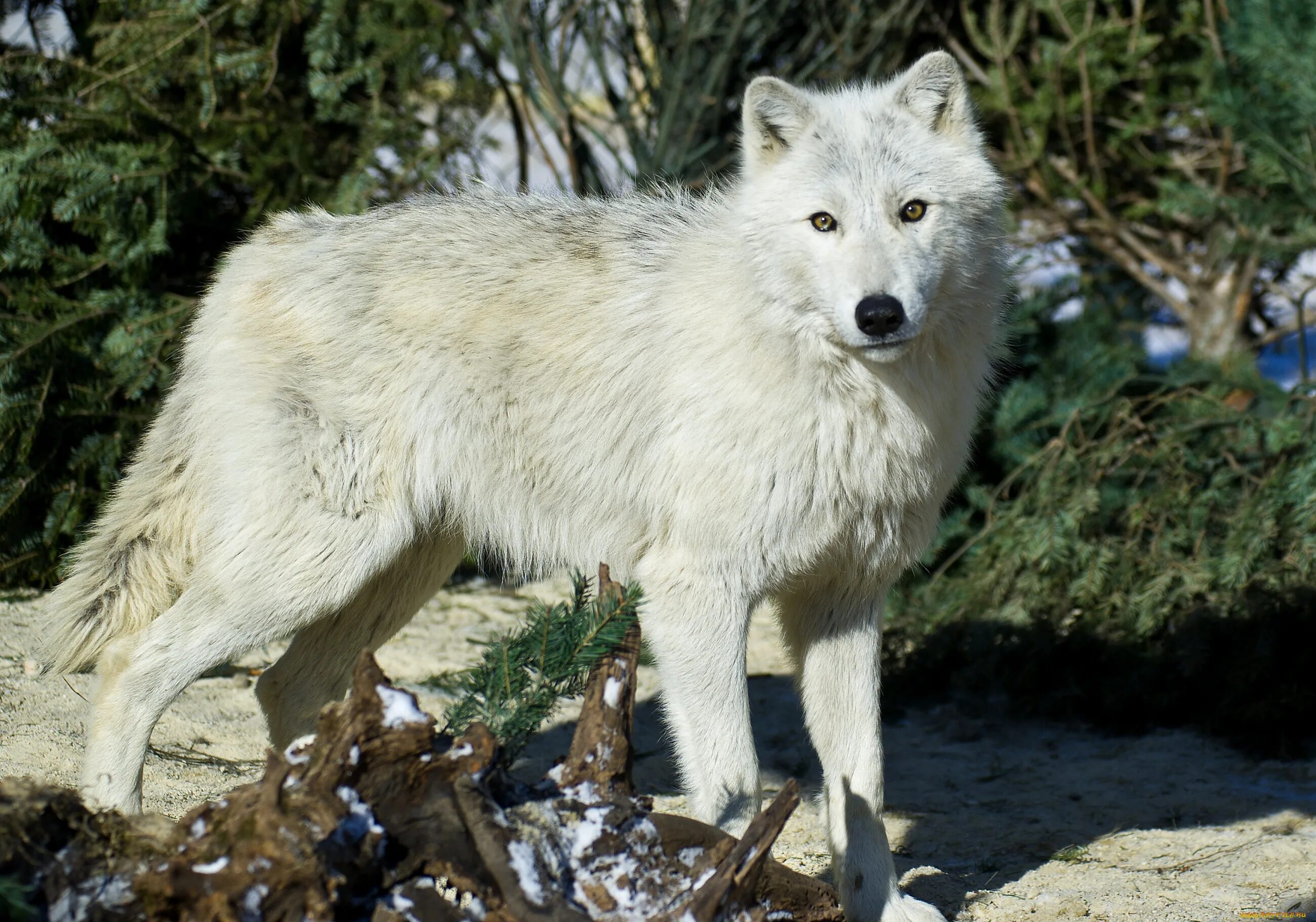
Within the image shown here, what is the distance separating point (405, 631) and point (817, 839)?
2.61 metres

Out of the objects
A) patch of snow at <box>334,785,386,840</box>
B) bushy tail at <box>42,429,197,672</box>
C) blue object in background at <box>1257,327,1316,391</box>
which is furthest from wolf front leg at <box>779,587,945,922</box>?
blue object in background at <box>1257,327,1316,391</box>

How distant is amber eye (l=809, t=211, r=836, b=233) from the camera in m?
3.18

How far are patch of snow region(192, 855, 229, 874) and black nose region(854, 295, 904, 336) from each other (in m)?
1.88

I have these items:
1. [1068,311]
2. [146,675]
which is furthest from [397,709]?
[1068,311]

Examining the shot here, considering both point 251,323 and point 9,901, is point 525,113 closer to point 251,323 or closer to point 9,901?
point 251,323

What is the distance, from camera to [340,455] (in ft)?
11.9

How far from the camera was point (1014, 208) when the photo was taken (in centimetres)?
734

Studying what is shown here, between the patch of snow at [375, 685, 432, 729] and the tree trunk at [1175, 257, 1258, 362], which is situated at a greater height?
the tree trunk at [1175, 257, 1258, 362]

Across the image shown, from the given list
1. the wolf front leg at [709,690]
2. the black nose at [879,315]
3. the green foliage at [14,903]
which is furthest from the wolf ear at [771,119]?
the green foliage at [14,903]

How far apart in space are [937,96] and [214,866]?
2.76 meters

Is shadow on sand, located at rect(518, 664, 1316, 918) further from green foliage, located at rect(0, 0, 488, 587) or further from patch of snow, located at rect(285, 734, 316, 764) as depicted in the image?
green foliage, located at rect(0, 0, 488, 587)

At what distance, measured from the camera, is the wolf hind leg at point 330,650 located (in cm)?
407

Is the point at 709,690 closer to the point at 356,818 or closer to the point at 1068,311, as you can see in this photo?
the point at 356,818

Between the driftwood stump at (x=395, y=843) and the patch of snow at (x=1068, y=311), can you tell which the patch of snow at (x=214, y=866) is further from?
the patch of snow at (x=1068, y=311)
